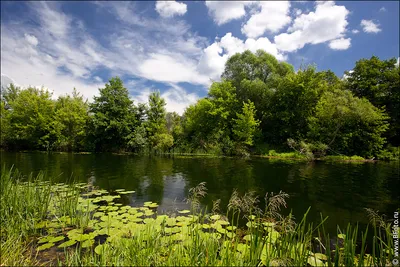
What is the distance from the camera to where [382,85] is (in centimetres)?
2934

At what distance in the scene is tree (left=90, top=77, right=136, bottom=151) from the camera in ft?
122

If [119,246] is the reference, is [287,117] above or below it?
above

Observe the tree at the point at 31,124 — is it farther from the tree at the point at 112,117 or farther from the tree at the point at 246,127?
the tree at the point at 246,127

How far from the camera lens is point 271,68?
1519 inches

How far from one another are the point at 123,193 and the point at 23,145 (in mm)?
43409

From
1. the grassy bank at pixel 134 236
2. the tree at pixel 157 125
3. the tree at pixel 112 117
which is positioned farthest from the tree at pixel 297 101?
the grassy bank at pixel 134 236

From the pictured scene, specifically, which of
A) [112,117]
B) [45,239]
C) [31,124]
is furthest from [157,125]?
[45,239]

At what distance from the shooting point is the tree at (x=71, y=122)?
3888 cm

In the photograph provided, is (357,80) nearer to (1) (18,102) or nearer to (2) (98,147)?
(2) (98,147)

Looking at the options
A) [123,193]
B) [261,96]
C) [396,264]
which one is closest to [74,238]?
[123,193]

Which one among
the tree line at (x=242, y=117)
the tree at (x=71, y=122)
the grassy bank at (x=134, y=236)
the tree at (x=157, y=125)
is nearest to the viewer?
the grassy bank at (x=134, y=236)

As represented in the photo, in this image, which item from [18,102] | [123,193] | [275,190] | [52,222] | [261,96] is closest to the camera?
[52,222]

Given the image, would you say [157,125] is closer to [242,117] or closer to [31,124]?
[242,117]

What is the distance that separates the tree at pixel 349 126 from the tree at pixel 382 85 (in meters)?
2.49
